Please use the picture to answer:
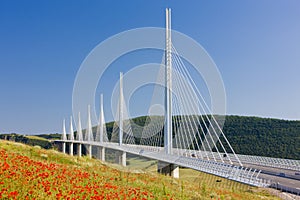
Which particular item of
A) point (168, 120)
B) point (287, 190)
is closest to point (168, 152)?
point (168, 120)

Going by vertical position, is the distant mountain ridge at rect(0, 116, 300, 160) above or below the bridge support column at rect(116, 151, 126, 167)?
above

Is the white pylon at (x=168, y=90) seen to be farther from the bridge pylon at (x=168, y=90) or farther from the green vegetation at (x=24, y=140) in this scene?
the green vegetation at (x=24, y=140)

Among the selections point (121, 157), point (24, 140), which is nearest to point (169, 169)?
point (121, 157)

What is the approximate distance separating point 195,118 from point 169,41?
9484 millimetres

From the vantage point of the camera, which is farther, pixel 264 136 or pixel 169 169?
pixel 264 136

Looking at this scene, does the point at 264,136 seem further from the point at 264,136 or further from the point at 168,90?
the point at 168,90

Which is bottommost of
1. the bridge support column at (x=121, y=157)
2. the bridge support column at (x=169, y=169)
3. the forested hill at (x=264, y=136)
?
the bridge support column at (x=121, y=157)

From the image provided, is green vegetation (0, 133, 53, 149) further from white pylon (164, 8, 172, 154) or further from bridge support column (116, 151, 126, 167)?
bridge support column (116, 151, 126, 167)

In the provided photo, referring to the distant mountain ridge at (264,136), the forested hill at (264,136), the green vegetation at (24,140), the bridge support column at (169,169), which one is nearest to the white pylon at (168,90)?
the bridge support column at (169,169)


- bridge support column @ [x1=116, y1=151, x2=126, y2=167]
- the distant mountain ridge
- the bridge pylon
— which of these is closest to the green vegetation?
the distant mountain ridge

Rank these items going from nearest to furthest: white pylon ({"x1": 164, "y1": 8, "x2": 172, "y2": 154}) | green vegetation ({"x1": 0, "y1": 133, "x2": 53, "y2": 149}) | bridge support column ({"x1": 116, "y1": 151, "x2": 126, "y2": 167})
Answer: green vegetation ({"x1": 0, "y1": 133, "x2": 53, "y2": 149}) → white pylon ({"x1": 164, "y1": 8, "x2": 172, "y2": 154}) → bridge support column ({"x1": 116, "y1": 151, "x2": 126, "y2": 167})

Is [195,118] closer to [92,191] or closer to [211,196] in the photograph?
[211,196]

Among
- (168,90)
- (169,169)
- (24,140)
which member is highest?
(168,90)

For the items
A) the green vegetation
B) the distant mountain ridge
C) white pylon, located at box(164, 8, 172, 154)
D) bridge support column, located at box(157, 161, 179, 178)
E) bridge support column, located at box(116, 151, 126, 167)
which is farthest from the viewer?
the distant mountain ridge
